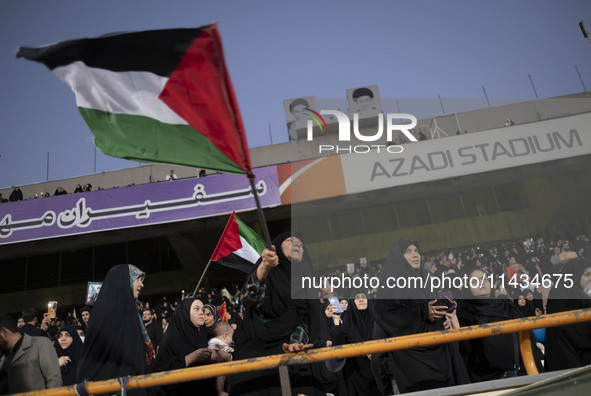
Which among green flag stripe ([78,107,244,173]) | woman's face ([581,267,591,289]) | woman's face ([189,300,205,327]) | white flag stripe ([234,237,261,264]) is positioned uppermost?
white flag stripe ([234,237,261,264])

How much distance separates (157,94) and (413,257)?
6.03 feet

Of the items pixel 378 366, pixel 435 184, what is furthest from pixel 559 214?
pixel 378 366

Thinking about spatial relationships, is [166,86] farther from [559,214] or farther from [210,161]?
[559,214]

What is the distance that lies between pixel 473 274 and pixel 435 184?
10.0 m

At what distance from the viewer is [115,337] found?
2.71 meters

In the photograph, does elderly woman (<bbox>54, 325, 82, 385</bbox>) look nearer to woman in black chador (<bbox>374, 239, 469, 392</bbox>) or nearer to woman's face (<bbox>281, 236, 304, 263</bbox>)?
woman's face (<bbox>281, 236, 304, 263</bbox>)

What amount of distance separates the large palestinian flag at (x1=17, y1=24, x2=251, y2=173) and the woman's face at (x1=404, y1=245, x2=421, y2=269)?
140cm

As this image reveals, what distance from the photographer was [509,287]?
782cm

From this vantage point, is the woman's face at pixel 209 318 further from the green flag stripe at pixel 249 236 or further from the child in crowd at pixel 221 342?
the green flag stripe at pixel 249 236

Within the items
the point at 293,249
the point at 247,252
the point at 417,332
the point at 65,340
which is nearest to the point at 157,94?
the point at 293,249

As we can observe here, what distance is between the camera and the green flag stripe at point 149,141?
83.3 inches

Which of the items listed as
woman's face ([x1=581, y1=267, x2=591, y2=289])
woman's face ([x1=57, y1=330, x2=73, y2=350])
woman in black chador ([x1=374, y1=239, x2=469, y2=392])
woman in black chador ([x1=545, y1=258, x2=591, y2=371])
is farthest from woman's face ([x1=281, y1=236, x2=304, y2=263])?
woman's face ([x1=57, y1=330, x2=73, y2=350])

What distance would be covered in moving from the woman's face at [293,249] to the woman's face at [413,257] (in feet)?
2.50

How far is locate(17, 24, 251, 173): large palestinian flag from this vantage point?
2.05m
